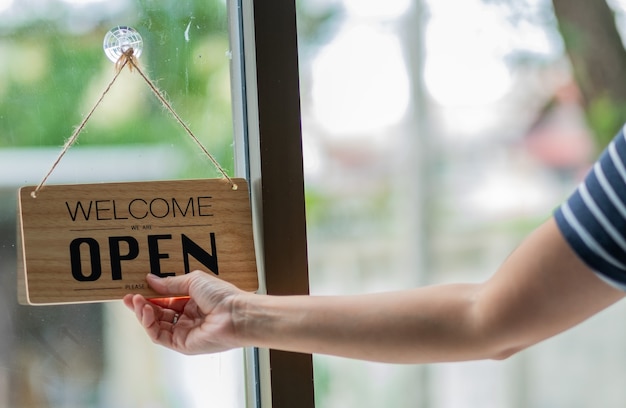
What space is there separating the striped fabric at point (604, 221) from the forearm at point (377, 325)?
0.12 metres

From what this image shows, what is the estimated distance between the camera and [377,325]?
71 centimetres

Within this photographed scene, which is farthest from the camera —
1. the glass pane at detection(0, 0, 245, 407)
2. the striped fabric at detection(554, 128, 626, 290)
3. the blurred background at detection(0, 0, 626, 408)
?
the blurred background at detection(0, 0, 626, 408)

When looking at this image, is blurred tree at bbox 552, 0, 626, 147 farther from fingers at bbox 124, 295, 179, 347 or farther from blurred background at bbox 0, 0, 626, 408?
fingers at bbox 124, 295, 179, 347

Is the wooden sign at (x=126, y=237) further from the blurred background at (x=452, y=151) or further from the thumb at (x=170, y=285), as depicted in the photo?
the blurred background at (x=452, y=151)

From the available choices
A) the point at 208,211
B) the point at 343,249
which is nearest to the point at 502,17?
the point at 343,249

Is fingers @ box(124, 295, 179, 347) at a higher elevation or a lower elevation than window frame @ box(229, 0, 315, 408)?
lower

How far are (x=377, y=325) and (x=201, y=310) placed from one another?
213 millimetres

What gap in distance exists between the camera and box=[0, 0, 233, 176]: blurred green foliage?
87 centimetres

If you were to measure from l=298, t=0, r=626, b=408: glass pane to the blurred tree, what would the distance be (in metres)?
0.03

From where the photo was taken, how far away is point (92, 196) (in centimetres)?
79

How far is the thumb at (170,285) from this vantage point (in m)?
0.77

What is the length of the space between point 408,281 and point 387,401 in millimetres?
269

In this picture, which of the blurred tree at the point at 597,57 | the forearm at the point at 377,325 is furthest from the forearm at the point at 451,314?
the blurred tree at the point at 597,57

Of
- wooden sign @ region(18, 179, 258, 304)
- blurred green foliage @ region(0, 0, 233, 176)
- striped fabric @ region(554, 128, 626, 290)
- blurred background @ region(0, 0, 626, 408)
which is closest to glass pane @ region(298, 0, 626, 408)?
blurred background @ region(0, 0, 626, 408)
